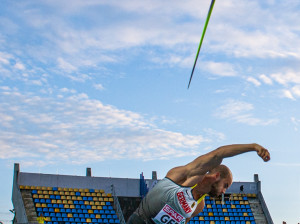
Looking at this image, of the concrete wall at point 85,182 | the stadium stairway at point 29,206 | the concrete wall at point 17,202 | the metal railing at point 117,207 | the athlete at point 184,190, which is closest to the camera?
the athlete at point 184,190

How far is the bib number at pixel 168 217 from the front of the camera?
16.2 feet

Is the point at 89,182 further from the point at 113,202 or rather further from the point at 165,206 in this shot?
the point at 165,206

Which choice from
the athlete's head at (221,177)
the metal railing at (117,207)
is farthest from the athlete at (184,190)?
the metal railing at (117,207)

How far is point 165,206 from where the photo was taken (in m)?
4.94

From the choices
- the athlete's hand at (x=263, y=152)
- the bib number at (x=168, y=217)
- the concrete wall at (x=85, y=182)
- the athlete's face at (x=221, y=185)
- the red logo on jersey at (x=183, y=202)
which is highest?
the concrete wall at (x=85, y=182)

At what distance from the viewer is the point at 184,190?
4867 mm

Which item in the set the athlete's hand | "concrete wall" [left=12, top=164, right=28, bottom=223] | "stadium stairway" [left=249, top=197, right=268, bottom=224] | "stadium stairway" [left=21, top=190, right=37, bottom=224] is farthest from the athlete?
"stadium stairway" [left=249, top=197, right=268, bottom=224]

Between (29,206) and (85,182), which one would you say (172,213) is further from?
(85,182)

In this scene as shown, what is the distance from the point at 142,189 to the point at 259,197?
791 centimetres

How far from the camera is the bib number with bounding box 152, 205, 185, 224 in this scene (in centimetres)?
495

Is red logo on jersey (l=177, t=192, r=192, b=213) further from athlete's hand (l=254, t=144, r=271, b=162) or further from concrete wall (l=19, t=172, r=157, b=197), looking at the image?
concrete wall (l=19, t=172, r=157, b=197)

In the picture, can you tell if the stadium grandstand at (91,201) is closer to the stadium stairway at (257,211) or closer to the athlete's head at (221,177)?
the stadium stairway at (257,211)

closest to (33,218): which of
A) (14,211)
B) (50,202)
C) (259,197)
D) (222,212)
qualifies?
(50,202)

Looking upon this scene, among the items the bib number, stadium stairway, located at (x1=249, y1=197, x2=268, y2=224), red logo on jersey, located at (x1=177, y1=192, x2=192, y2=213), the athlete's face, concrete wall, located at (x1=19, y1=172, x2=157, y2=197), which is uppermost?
concrete wall, located at (x1=19, y1=172, x2=157, y2=197)
